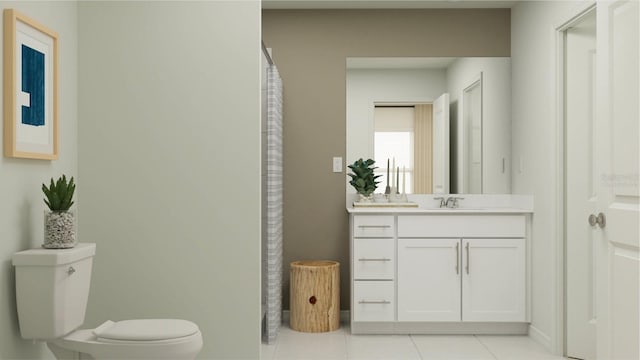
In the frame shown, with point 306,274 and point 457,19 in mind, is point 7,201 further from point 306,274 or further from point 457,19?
point 457,19

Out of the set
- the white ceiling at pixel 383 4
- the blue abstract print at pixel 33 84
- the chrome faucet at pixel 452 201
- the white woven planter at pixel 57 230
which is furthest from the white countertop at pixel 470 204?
the blue abstract print at pixel 33 84

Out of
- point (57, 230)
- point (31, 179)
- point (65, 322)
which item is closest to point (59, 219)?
point (57, 230)

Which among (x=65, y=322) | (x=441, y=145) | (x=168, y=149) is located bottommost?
(x=65, y=322)

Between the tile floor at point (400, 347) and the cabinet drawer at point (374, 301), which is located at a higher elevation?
the cabinet drawer at point (374, 301)

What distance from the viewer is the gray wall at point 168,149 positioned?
3.24 meters

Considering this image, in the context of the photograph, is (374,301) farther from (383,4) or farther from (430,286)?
(383,4)

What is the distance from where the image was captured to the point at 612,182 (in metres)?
2.77

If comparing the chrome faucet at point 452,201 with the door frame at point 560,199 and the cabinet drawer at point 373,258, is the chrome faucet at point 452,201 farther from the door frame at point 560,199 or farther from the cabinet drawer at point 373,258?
the door frame at point 560,199

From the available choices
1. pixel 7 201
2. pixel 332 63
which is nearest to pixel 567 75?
pixel 332 63

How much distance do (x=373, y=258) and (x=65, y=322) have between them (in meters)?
2.13

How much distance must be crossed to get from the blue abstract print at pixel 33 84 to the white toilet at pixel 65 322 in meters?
0.57

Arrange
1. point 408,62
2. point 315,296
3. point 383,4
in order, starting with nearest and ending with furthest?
1. point 315,296
2. point 383,4
3. point 408,62

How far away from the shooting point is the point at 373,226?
427 cm

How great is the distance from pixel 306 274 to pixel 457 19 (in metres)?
2.18
